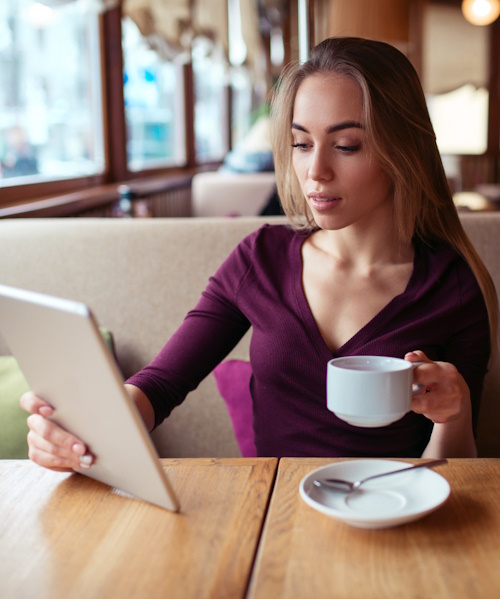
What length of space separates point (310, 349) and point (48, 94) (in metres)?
2.62

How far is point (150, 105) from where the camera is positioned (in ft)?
17.7

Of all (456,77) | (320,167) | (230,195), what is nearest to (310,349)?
(320,167)

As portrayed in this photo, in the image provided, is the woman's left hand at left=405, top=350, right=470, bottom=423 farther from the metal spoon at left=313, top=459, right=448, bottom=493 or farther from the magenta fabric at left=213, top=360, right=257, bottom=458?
the magenta fabric at left=213, top=360, right=257, bottom=458

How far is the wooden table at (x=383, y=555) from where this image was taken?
2.30 feet

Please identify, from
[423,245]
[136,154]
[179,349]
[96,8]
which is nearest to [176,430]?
[179,349]

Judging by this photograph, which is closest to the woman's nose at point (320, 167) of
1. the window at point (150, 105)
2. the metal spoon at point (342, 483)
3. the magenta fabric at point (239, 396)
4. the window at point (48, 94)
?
the metal spoon at point (342, 483)

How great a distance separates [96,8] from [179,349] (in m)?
2.10

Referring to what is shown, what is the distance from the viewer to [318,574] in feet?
2.39

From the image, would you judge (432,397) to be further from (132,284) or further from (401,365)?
(132,284)

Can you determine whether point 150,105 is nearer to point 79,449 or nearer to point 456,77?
point 79,449

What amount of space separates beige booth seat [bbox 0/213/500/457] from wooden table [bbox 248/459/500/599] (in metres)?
0.96

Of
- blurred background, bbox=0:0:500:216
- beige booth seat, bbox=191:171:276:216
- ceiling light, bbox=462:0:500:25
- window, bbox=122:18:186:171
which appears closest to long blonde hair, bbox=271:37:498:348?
blurred background, bbox=0:0:500:216

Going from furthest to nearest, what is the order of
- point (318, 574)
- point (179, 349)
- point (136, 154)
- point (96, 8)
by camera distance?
point (136, 154) < point (96, 8) < point (179, 349) < point (318, 574)

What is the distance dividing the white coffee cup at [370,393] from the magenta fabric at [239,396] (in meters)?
0.83
